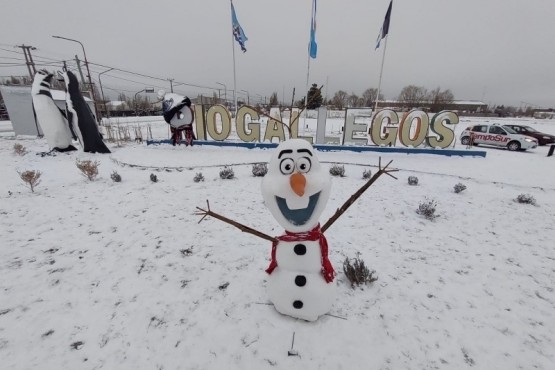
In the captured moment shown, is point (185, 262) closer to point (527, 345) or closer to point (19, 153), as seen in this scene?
point (527, 345)

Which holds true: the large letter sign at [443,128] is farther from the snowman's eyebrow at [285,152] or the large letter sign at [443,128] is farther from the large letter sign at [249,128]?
the snowman's eyebrow at [285,152]

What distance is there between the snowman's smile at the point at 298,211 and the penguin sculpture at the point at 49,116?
490 inches

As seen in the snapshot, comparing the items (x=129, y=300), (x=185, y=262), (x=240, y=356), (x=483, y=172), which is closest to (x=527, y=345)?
(x=240, y=356)

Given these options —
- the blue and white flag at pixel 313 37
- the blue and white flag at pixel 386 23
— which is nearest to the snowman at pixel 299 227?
the blue and white flag at pixel 313 37

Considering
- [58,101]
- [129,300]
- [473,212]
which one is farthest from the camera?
[58,101]

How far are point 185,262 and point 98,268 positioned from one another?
4.05 feet

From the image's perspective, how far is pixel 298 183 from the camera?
2.13 metres

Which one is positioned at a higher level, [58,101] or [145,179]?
[58,101]

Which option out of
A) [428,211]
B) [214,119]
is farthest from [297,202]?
[214,119]

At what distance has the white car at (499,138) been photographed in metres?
13.9

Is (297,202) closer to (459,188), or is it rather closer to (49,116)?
(459,188)

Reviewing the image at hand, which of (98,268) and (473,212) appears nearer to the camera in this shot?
(98,268)

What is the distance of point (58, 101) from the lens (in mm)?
17062

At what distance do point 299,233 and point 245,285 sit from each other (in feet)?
4.76
